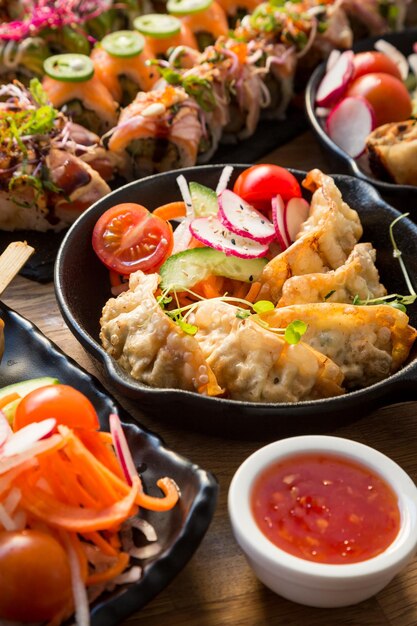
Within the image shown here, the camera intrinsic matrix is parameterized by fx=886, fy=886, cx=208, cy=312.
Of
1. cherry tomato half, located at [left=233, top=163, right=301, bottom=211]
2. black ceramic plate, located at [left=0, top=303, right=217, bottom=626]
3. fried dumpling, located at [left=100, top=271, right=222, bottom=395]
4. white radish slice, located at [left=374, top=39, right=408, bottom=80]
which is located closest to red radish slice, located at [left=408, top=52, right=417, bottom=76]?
white radish slice, located at [left=374, top=39, right=408, bottom=80]

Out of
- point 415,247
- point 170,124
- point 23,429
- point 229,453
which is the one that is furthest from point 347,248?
point 23,429

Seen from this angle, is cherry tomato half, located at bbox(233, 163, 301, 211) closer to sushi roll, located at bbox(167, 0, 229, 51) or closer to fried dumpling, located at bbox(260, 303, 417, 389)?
fried dumpling, located at bbox(260, 303, 417, 389)

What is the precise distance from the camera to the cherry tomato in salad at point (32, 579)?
213 cm

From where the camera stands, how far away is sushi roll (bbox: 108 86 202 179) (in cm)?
420

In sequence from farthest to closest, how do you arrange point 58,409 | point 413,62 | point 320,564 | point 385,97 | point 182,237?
point 413,62 → point 385,97 → point 182,237 → point 58,409 → point 320,564

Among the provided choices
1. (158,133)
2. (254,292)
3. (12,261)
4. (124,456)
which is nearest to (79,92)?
A: (158,133)

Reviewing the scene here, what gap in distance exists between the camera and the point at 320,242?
333 cm

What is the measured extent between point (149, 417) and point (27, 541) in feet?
3.27

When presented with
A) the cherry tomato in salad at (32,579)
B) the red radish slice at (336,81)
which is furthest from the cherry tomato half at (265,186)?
the cherry tomato in salad at (32,579)

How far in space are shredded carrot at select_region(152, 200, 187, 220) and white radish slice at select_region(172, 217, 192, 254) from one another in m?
0.12

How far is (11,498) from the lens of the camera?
7.38 feet

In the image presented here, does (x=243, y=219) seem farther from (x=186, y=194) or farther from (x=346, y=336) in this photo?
(x=346, y=336)

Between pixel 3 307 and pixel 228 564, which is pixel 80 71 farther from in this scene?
pixel 228 564

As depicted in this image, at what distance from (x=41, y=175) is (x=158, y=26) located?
4.80 feet
